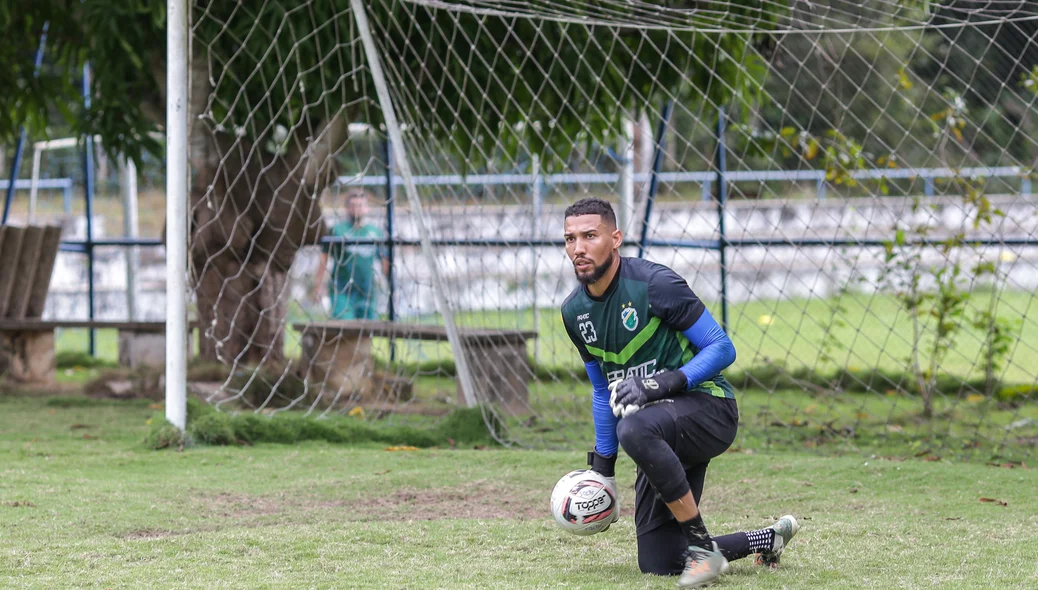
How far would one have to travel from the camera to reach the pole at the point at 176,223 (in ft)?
20.9

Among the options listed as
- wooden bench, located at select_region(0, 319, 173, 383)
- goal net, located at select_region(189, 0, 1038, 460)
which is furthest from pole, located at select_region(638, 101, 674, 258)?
wooden bench, located at select_region(0, 319, 173, 383)

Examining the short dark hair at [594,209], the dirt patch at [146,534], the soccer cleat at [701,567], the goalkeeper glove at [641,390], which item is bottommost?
the dirt patch at [146,534]

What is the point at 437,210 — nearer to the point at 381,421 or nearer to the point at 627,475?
the point at 381,421

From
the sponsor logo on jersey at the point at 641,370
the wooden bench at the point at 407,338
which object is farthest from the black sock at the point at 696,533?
the wooden bench at the point at 407,338

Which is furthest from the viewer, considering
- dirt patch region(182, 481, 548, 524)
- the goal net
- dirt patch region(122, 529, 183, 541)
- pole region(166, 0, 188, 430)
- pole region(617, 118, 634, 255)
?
Answer: pole region(617, 118, 634, 255)

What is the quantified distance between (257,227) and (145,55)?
1510 millimetres

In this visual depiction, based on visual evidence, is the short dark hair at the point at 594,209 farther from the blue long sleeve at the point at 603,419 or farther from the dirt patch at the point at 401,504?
the dirt patch at the point at 401,504

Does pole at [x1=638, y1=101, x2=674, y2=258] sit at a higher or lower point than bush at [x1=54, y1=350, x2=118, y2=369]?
higher

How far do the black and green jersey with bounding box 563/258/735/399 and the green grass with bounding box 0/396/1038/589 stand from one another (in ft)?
2.24

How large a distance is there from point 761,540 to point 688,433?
0.43m

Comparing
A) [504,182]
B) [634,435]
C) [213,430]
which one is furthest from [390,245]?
[634,435]

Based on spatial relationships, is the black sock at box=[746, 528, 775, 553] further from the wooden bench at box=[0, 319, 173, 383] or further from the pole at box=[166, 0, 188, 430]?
the wooden bench at box=[0, 319, 173, 383]

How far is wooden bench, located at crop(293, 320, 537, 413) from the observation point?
26.3ft

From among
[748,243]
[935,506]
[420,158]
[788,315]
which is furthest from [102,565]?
[788,315]
